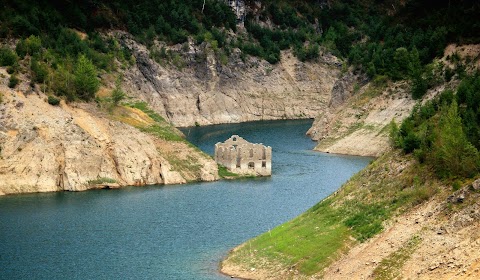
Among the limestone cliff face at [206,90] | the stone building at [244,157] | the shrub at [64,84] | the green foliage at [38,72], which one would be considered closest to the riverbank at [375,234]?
the stone building at [244,157]

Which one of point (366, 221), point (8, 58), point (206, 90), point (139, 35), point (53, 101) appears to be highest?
point (139, 35)

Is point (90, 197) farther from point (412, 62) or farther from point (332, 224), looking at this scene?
point (412, 62)

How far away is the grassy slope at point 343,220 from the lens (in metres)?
59.0

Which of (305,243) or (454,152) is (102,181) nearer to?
(305,243)

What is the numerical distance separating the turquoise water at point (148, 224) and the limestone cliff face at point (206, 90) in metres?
66.3

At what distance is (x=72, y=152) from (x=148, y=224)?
21600mm

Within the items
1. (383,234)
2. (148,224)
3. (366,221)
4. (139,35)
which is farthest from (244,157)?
(139,35)

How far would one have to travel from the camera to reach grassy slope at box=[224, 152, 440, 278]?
59000 mm

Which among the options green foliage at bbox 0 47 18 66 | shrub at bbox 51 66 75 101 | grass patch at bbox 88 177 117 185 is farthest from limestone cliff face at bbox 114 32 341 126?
grass patch at bbox 88 177 117 185

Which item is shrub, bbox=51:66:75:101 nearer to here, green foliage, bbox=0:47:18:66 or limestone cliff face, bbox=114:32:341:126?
green foliage, bbox=0:47:18:66

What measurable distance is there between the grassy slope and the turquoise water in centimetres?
336

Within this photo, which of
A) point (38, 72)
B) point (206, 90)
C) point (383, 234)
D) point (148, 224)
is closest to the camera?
point (383, 234)

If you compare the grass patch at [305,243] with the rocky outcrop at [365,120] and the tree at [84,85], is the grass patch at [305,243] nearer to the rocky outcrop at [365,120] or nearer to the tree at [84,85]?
the tree at [84,85]

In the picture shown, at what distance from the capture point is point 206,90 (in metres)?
190
